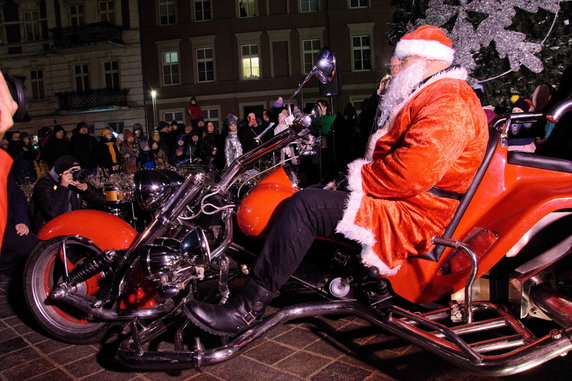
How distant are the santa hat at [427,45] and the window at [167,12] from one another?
30.0m

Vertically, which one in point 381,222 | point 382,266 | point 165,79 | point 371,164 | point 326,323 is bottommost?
point 326,323

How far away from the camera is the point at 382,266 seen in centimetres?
226

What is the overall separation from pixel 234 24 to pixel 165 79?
610 cm

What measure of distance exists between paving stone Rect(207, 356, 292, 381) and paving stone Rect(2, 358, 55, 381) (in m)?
1.14

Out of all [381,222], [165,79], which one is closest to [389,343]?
[381,222]

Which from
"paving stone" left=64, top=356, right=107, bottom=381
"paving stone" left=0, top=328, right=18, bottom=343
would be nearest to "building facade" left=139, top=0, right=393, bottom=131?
"paving stone" left=0, top=328, right=18, bottom=343

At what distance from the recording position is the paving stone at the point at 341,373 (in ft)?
8.20

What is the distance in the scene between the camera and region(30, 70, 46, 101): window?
3060cm

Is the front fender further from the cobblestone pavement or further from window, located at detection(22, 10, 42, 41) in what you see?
window, located at detection(22, 10, 42, 41)

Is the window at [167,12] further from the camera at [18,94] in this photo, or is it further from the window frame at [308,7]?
the camera at [18,94]

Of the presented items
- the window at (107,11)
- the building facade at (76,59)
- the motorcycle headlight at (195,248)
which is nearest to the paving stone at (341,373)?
the motorcycle headlight at (195,248)

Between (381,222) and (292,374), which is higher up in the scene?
(381,222)

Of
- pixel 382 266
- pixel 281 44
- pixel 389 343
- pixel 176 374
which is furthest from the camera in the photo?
pixel 281 44

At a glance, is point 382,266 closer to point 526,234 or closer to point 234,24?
point 526,234
